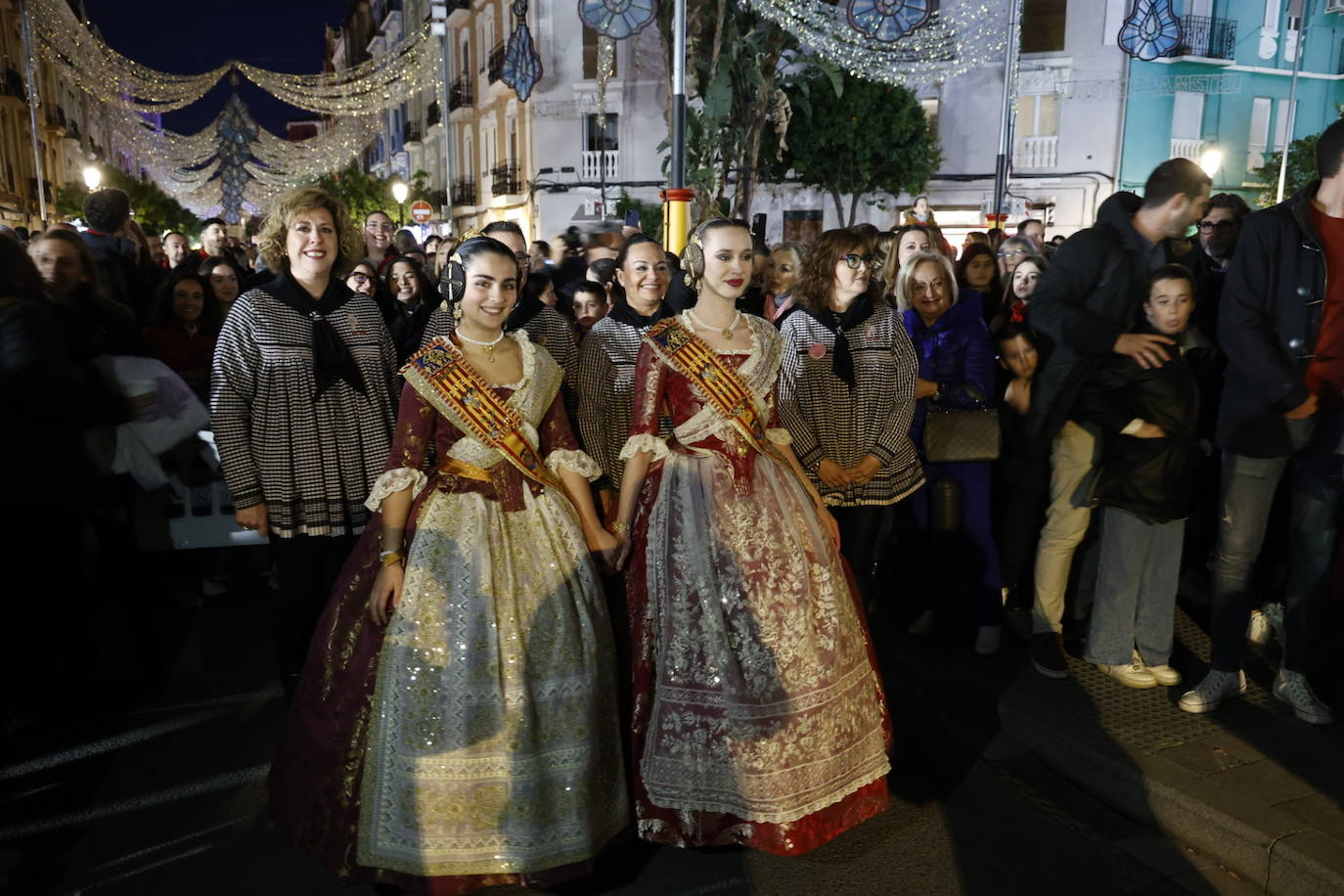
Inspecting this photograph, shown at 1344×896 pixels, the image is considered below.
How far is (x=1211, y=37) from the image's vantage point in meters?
25.7

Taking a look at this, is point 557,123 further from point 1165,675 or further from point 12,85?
point 1165,675

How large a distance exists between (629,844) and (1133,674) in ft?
8.24

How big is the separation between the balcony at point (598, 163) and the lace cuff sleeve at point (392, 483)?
82.2 feet

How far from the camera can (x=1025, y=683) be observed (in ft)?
15.2

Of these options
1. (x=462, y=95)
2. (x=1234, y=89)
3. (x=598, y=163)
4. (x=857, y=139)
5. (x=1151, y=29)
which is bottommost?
(x=598, y=163)

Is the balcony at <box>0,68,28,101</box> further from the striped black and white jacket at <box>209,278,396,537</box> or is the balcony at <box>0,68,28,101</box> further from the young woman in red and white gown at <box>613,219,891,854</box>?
the young woman in red and white gown at <box>613,219,891,854</box>

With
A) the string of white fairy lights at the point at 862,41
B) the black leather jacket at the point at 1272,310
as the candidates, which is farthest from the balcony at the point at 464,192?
the black leather jacket at the point at 1272,310

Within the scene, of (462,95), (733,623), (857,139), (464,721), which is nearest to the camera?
(464,721)

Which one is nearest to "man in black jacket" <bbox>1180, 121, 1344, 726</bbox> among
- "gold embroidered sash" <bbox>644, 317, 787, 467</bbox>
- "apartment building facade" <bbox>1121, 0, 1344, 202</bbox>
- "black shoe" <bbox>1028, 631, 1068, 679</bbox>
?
"black shoe" <bbox>1028, 631, 1068, 679</bbox>

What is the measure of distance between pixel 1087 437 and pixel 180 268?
20.0 ft

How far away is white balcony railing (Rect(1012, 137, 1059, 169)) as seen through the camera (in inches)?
1037

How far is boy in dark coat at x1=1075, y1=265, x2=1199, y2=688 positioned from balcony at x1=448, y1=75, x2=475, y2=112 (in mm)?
33788

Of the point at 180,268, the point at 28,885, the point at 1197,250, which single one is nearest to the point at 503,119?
the point at 180,268

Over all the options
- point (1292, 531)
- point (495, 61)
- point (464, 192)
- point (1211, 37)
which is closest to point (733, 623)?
point (1292, 531)
